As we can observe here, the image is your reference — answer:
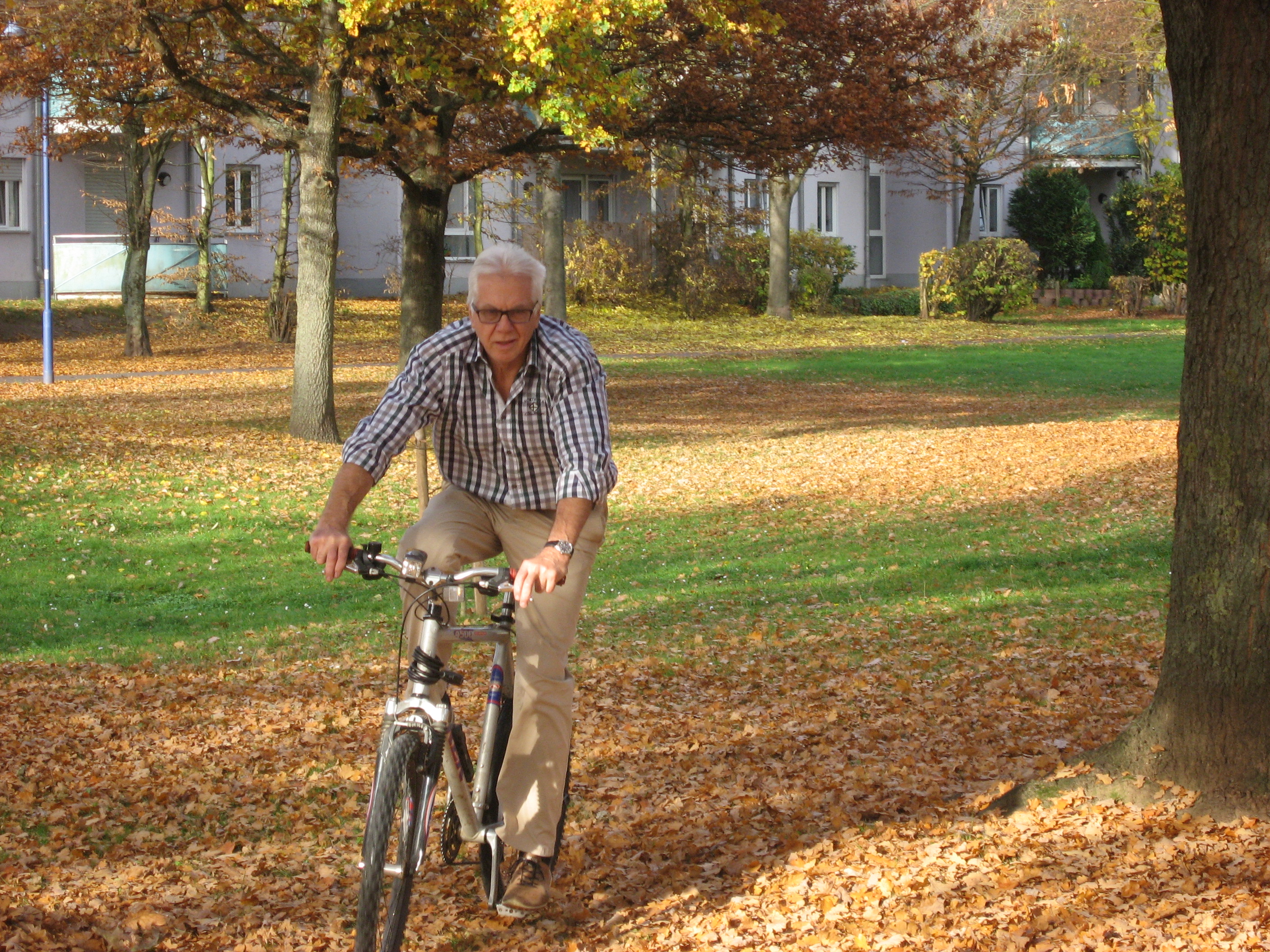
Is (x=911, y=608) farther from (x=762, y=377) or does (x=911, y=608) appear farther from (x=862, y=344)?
(x=862, y=344)

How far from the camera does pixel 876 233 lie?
5097cm

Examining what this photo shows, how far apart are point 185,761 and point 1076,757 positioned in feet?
12.8

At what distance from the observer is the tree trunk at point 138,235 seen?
2905 cm

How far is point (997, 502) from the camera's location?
13938 mm

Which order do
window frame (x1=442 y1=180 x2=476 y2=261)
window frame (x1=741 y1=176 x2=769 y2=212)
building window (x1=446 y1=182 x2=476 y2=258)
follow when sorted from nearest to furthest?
window frame (x1=741 y1=176 x2=769 y2=212)
window frame (x1=442 y1=180 x2=476 y2=261)
building window (x1=446 y1=182 x2=476 y2=258)

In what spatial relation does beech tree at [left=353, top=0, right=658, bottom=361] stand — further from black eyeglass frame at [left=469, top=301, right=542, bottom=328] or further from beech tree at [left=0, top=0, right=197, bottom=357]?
black eyeglass frame at [left=469, top=301, right=542, bottom=328]

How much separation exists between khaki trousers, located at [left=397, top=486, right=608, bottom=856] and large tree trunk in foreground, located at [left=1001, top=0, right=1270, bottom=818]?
6.62 feet

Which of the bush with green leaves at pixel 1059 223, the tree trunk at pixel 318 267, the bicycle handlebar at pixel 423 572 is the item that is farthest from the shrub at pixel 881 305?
the bicycle handlebar at pixel 423 572

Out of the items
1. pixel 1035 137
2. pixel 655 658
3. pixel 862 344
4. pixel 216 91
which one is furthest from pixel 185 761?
pixel 1035 137

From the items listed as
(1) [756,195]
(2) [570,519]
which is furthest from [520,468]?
(1) [756,195]

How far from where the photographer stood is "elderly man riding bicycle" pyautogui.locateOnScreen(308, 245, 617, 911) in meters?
4.07

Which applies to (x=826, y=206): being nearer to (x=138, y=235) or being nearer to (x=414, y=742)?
(x=138, y=235)

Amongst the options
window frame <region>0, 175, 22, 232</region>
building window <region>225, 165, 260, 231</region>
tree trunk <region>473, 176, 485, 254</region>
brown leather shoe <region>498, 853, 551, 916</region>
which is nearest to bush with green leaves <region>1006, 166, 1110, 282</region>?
tree trunk <region>473, 176, 485, 254</region>

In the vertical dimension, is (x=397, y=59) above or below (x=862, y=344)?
above
